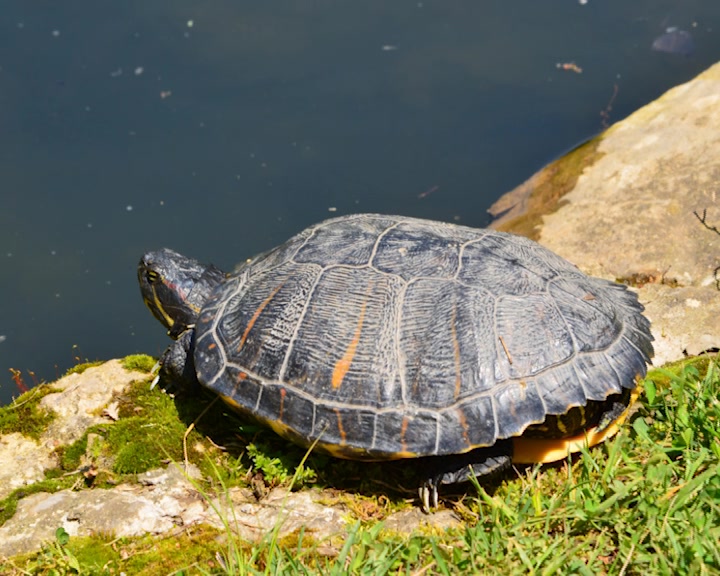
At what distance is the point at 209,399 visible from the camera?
187 inches

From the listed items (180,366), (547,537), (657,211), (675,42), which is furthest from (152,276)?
(675,42)

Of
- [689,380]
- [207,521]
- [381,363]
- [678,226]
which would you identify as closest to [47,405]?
[207,521]

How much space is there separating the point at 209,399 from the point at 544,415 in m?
2.20

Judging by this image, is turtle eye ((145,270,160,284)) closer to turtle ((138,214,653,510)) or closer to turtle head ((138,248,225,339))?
turtle head ((138,248,225,339))

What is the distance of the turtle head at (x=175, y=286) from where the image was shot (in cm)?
494

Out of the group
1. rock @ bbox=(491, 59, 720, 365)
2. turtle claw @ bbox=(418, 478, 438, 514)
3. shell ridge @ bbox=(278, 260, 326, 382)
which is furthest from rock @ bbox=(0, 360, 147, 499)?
rock @ bbox=(491, 59, 720, 365)

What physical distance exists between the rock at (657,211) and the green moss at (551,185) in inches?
0.8

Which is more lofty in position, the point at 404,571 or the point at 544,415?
the point at 544,415

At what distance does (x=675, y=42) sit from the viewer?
399 inches

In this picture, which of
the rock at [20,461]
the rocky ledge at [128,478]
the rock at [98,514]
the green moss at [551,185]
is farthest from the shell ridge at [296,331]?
the green moss at [551,185]

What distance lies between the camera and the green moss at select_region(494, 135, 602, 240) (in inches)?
288

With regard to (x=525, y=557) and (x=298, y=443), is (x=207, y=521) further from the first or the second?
(x=525, y=557)

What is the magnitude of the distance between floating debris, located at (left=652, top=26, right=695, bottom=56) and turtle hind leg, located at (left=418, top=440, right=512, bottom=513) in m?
8.15

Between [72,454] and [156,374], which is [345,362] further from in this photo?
[72,454]
